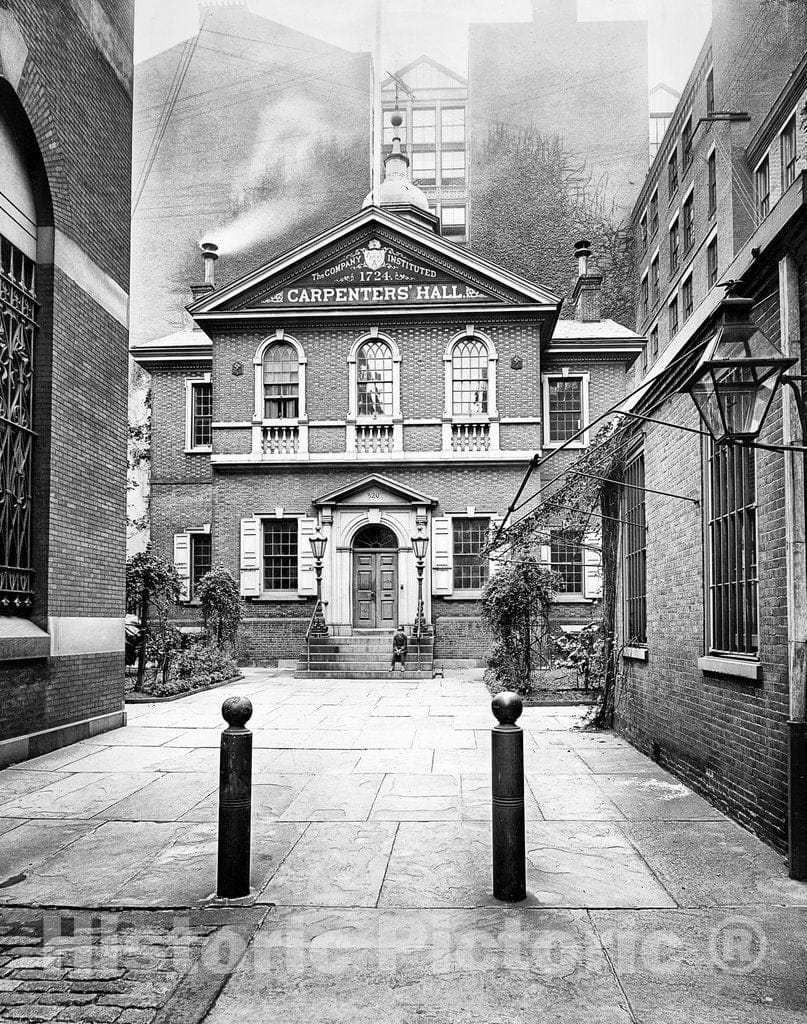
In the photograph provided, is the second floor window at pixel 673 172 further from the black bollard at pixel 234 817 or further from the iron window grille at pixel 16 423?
the black bollard at pixel 234 817

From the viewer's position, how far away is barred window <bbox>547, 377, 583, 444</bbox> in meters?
25.5

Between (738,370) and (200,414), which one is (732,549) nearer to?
(738,370)

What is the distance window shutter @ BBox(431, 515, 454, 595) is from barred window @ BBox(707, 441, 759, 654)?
16150mm

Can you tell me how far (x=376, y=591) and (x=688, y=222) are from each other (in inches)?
736

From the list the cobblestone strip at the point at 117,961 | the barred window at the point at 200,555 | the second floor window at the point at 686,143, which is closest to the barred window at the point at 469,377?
the barred window at the point at 200,555

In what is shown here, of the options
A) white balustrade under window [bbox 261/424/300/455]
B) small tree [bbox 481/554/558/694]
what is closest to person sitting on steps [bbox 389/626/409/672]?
small tree [bbox 481/554/558/694]

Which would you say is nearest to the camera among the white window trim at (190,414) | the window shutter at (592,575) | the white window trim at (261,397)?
the window shutter at (592,575)

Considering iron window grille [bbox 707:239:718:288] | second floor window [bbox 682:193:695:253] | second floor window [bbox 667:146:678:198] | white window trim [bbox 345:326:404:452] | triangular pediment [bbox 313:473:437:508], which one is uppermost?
second floor window [bbox 667:146:678:198]

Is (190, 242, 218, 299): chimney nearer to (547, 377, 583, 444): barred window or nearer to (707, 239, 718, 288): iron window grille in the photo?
(547, 377, 583, 444): barred window

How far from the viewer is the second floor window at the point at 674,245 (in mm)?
34094

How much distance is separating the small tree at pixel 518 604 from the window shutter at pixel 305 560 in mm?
7371

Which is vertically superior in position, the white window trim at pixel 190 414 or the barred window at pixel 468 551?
the white window trim at pixel 190 414

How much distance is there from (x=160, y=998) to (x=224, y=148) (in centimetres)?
4746

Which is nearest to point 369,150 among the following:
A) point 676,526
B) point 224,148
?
point 224,148
